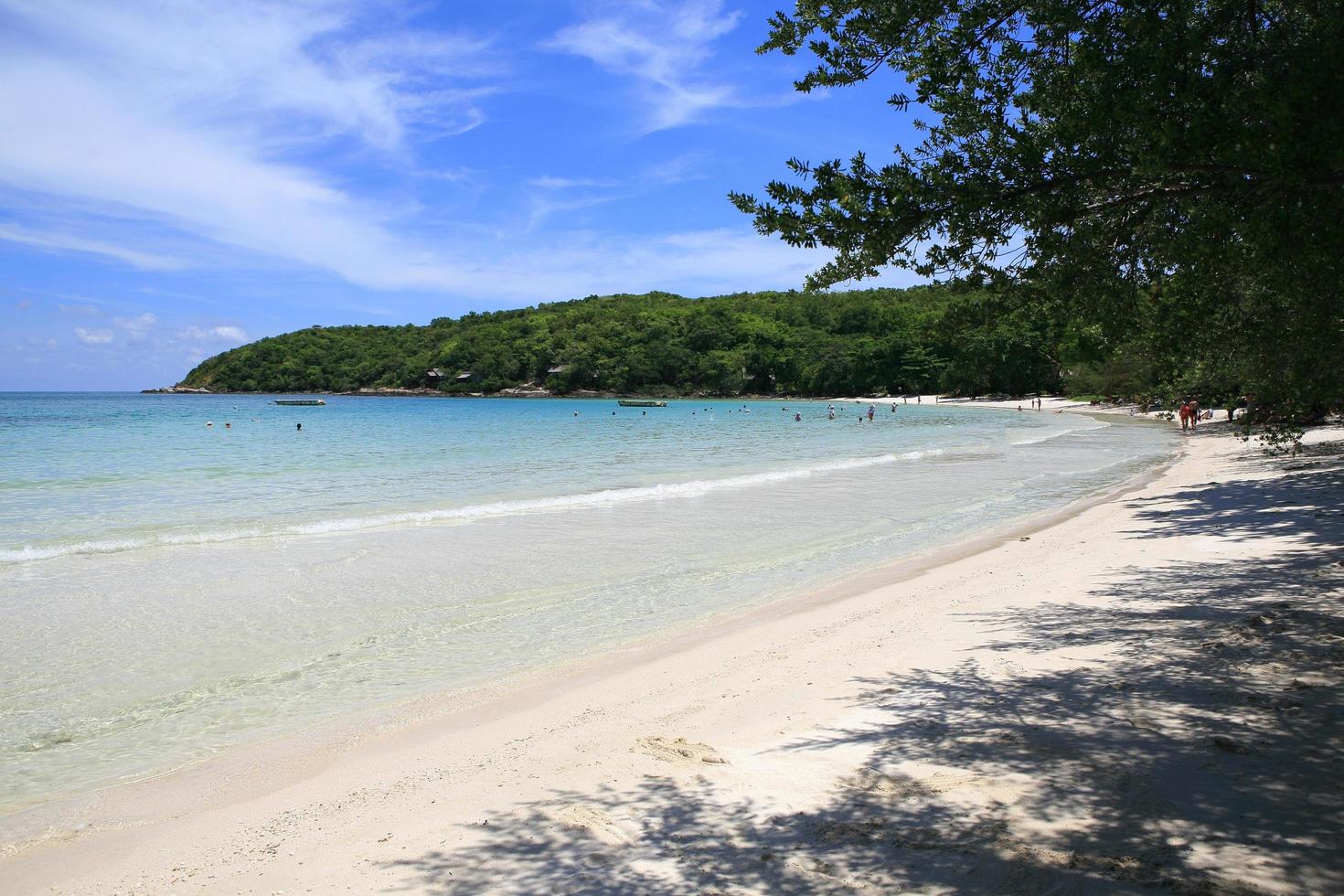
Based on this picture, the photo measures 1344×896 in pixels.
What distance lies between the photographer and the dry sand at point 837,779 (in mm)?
3773

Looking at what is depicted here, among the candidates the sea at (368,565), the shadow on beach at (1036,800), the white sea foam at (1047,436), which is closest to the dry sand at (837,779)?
the shadow on beach at (1036,800)

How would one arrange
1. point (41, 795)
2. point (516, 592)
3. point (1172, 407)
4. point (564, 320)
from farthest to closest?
point (564, 320) < point (1172, 407) < point (516, 592) < point (41, 795)

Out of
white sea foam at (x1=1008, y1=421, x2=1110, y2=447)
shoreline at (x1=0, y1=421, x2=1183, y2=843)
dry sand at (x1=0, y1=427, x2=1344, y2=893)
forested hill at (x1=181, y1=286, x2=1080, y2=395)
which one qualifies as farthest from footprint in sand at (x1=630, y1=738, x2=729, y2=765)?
forested hill at (x1=181, y1=286, x2=1080, y2=395)

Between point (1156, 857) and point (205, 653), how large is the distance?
26.8ft

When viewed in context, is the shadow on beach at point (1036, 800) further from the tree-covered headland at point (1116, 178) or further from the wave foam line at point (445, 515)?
the wave foam line at point (445, 515)

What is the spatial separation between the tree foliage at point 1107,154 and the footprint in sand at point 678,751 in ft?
9.87

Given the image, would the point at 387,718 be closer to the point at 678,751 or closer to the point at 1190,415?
the point at 678,751

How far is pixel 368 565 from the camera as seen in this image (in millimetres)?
12359

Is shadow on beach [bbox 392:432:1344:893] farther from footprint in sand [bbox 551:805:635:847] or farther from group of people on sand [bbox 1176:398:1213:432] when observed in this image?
group of people on sand [bbox 1176:398:1213:432]

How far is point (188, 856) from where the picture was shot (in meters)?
4.42

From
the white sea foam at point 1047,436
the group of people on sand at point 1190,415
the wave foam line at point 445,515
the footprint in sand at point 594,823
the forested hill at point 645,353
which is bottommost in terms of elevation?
the footprint in sand at point 594,823

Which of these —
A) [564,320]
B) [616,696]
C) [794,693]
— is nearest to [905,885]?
[794,693]

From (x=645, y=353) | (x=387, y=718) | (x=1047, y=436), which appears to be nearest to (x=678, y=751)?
(x=387, y=718)

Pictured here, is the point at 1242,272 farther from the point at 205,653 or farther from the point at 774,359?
the point at 774,359
